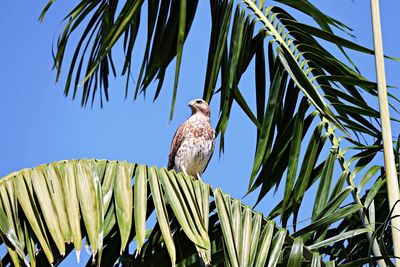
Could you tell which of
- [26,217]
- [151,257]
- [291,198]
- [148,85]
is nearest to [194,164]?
[148,85]

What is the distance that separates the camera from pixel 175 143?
7.13 m

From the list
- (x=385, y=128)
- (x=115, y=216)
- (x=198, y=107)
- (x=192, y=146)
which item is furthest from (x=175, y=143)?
(x=115, y=216)

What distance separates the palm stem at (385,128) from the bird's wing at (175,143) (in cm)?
278

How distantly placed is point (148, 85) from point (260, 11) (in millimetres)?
716

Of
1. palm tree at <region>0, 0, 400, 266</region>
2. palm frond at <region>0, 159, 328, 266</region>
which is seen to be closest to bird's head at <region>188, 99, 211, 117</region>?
palm tree at <region>0, 0, 400, 266</region>

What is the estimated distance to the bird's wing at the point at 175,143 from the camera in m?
7.10

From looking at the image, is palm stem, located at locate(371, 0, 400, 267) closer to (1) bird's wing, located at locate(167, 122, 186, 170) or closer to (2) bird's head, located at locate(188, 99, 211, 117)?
(1) bird's wing, located at locate(167, 122, 186, 170)

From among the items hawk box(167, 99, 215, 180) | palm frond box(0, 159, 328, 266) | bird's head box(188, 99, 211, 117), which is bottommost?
palm frond box(0, 159, 328, 266)

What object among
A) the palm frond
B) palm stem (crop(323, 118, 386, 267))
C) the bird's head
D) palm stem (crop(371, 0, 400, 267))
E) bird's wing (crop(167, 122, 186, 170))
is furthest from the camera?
the bird's head

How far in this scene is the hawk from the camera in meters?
6.98

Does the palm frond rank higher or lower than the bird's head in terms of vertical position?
lower

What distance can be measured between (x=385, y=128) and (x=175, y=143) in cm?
298

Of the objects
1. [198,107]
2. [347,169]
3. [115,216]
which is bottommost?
[115,216]

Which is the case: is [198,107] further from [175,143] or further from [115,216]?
[115,216]
